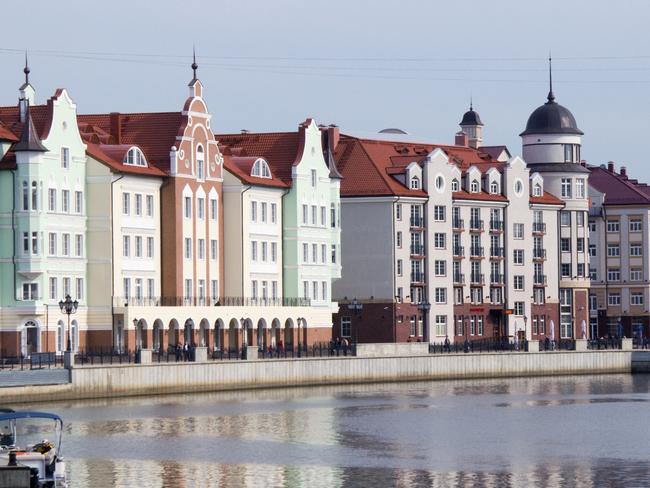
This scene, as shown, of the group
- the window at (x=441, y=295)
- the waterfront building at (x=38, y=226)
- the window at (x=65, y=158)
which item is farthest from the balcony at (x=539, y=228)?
the window at (x=65, y=158)

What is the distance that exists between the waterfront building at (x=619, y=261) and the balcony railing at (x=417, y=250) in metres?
37.4

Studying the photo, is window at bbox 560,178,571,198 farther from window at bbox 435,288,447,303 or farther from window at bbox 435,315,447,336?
window at bbox 435,315,447,336

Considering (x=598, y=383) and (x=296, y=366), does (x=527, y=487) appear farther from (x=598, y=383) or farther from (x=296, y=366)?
(x=598, y=383)

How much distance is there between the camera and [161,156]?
445ft

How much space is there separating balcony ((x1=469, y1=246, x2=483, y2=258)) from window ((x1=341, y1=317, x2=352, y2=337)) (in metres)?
13.5

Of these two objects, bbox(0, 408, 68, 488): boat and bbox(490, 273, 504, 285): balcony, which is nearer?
bbox(0, 408, 68, 488): boat

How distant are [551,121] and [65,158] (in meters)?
59.7

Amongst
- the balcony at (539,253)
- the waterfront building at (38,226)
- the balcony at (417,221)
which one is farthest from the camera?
the balcony at (539,253)

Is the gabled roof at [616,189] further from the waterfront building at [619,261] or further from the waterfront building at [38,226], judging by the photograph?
the waterfront building at [38,226]

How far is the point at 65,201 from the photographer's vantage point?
127 metres

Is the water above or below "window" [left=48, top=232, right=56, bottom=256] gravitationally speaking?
below

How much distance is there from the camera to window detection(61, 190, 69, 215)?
126188 mm

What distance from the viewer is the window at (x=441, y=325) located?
161 metres

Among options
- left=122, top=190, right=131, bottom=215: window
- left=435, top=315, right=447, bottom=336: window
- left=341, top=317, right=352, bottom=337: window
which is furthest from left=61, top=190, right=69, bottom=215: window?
left=435, top=315, right=447, bottom=336: window
